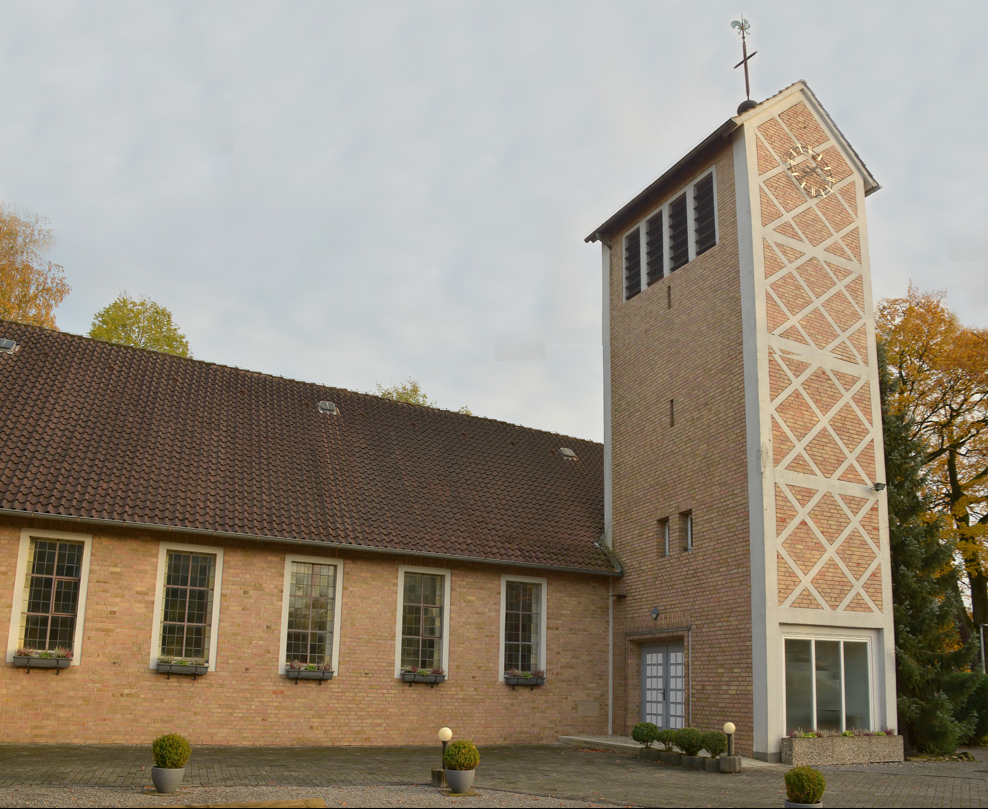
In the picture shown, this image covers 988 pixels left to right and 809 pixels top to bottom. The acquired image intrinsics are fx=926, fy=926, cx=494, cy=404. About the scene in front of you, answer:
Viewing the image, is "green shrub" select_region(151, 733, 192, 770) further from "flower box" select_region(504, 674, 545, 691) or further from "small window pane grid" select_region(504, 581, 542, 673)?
"small window pane grid" select_region(504, 581, 542, 673)

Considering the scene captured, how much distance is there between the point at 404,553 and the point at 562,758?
15.5 ft

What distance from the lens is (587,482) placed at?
23.2 meters

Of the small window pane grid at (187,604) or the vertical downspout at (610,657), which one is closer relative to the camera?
the small window pane grid at (187,604)

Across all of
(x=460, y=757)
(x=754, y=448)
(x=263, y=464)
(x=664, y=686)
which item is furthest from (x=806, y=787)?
(x=263, y=464)

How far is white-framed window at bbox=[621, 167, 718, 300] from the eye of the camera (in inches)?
760

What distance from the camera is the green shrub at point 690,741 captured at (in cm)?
1447

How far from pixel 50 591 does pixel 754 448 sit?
12338mm

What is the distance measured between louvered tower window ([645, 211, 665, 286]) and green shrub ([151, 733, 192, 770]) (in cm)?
1411

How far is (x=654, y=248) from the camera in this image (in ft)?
68.8

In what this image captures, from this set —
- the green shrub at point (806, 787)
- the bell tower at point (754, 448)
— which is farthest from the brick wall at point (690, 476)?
the green shrub at point (806, 787)

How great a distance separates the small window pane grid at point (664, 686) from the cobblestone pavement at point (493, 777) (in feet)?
7.39

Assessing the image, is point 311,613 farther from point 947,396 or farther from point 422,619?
point 947,396

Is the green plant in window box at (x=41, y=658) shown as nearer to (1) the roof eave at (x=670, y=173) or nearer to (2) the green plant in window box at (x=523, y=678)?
(2) the green plant in window box at (x=523, y=678)

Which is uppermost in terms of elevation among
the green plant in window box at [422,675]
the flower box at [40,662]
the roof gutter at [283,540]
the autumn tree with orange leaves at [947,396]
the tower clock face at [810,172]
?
the tower clock face at [810,172]
